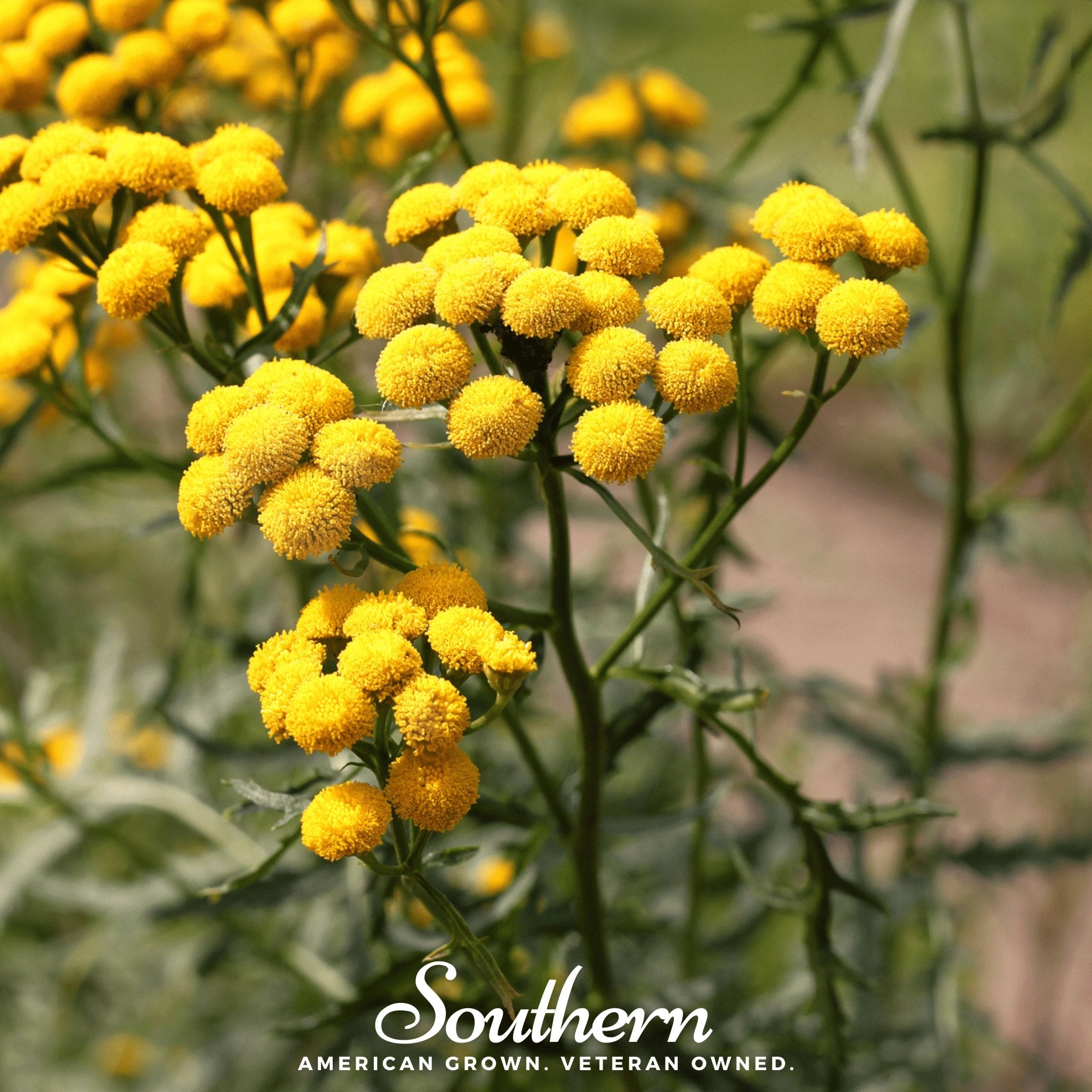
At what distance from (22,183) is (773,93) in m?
5.80

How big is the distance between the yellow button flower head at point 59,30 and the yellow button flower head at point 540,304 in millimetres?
853

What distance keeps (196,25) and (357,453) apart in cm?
81

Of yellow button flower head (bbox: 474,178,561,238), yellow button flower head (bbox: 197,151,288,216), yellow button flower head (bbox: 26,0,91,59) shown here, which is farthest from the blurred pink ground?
yellow button flower head (bbox: 26,0,91,59)

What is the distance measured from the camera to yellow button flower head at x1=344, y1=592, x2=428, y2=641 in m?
0.84

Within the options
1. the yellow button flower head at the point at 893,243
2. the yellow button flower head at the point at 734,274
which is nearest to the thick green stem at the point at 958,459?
the yellow button flower head at the point at 893,243

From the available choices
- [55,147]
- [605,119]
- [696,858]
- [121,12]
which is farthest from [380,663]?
[605,119]

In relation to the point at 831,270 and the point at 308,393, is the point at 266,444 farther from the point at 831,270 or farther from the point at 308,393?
the point at 831,270

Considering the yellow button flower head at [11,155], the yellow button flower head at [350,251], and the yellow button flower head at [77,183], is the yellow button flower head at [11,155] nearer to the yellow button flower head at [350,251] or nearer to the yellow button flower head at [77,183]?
the yellow button flower head at [77,183]

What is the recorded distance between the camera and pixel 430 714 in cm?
79

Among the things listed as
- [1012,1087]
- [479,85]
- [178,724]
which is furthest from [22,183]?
[1012,1087]

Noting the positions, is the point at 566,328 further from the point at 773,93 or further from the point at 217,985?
the point at 773,93

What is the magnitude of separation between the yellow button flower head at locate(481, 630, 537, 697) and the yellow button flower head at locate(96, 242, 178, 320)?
46cm

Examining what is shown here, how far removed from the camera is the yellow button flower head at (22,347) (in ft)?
3.97

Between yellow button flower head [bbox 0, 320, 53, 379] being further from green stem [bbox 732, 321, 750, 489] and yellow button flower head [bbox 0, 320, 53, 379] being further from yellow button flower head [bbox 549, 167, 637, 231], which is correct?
green stem [bbox 732, 321, 750, 489]
